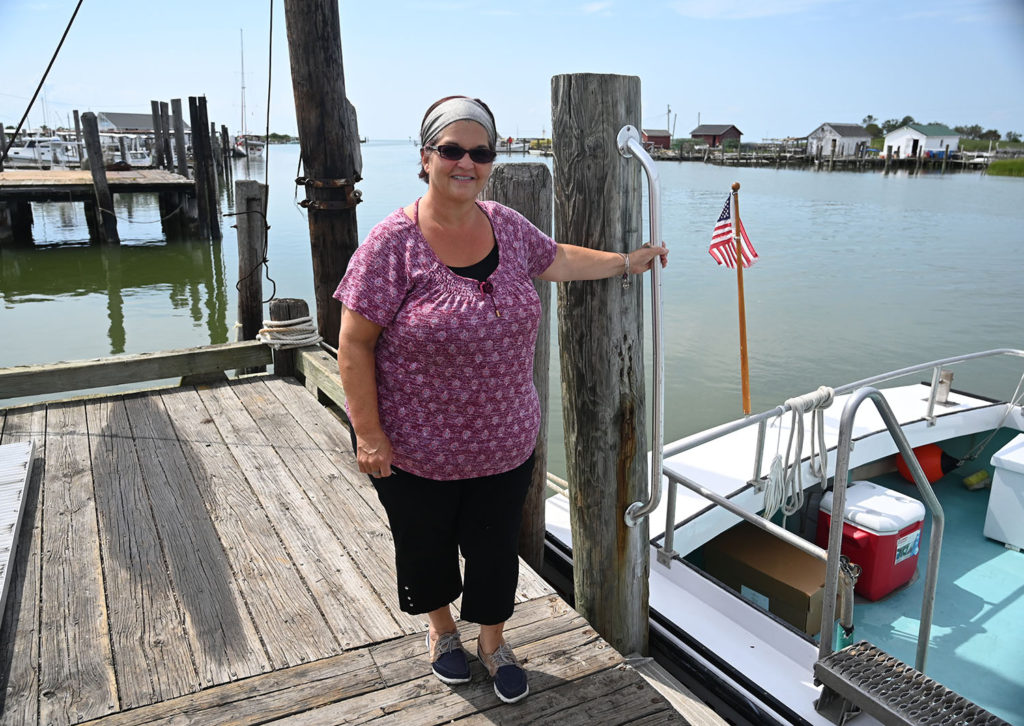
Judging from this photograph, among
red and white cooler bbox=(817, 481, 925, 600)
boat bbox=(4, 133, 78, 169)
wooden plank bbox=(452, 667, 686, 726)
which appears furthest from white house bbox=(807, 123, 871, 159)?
wooden plank bbox=(452, 667, 686, 726)

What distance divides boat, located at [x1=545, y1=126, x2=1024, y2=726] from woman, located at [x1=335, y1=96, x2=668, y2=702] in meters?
0.48

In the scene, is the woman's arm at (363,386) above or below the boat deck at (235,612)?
above

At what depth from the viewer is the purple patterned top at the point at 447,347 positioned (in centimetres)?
174

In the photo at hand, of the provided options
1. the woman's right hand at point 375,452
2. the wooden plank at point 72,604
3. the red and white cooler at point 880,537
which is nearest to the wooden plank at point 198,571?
the wooden plank at point 72,604

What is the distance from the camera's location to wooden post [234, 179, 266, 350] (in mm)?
4977

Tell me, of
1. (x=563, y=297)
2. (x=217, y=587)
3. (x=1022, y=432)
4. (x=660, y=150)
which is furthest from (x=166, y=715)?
(x=660, y=150)

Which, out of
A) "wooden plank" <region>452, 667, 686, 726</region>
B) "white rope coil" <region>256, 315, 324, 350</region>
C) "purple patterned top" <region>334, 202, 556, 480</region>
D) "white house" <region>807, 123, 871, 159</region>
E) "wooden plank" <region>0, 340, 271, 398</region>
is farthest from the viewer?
"white house" <region>807, 123, 871, 159</region>

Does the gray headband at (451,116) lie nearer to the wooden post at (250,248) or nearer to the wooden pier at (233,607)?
the wooden pier at (233,607)

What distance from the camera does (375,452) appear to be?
6.10ft

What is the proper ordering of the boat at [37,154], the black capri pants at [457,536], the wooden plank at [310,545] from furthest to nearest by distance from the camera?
the boat at [37,154] < the wooden plank at [310,545] < the black capri pants at [457,536]

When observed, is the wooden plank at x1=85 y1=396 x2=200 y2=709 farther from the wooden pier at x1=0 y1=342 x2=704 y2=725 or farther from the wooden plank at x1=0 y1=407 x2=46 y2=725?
the wooden plank at x1=0 y1=407 x2=46 y2=725

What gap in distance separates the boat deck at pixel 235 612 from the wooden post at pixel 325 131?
4.35ft

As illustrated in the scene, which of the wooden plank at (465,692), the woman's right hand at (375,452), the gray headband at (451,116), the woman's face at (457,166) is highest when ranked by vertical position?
the gray headband at (451,116)

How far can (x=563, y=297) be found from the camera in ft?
7.62
